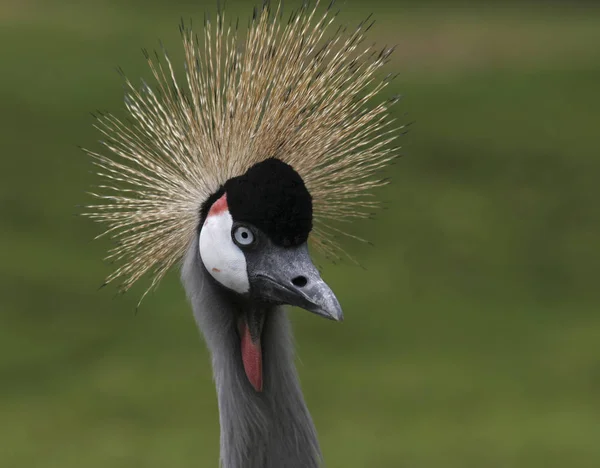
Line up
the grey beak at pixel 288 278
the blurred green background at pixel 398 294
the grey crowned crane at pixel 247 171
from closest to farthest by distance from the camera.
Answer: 1. the grey beak at pixel 288 278
2. the grey crowned crane at pixel 247 171
3. the blurred green background at pixel 398 294

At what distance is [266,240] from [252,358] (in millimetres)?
242

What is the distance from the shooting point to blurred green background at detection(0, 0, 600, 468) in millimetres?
4352

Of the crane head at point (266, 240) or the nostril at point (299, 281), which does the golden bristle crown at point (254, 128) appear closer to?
the crane head at point (266, 240)

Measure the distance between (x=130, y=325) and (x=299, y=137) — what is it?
332 cm

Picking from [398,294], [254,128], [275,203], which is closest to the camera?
[275,203]

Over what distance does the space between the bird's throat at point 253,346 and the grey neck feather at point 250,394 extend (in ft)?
0.06

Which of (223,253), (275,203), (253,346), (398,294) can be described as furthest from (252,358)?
(398,294)

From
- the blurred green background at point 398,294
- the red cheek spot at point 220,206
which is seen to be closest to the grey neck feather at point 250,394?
the red cheek spot at point 220,206

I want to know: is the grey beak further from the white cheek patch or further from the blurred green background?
the blurred green background

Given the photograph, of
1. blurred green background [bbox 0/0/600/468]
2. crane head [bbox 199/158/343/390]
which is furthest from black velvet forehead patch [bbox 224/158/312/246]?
blurred green background [bbox 0/0/600/468]

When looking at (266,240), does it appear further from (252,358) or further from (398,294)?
(398,294)

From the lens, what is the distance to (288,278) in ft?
6.07

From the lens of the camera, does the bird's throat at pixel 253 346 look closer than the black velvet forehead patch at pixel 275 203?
No

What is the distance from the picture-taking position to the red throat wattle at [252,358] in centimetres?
199
